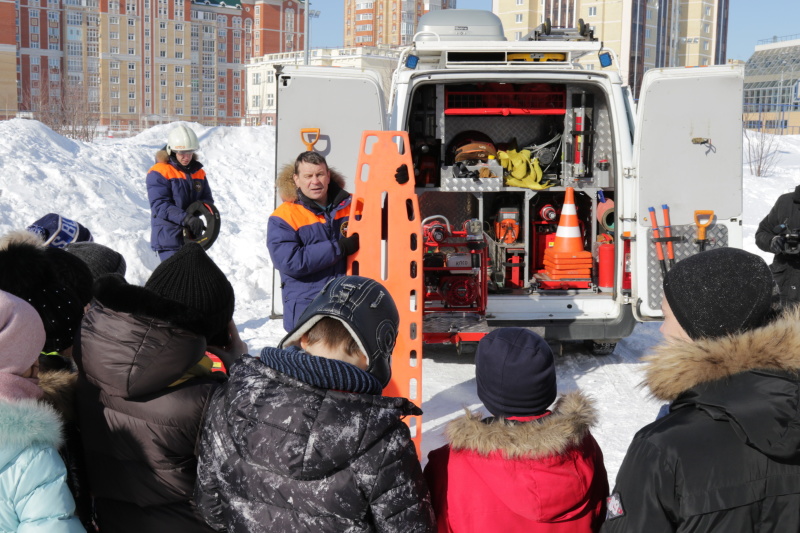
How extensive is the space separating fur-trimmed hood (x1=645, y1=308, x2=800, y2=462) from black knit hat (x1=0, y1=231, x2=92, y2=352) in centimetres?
179

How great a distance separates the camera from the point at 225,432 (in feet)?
6.14

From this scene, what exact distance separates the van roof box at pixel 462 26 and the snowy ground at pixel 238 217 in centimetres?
313

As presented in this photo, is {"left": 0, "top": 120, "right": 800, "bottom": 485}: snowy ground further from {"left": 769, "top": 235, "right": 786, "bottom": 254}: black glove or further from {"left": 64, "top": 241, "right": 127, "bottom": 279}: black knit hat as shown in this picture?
{"left": 64, "top": 241, "right": 127, "bottom": 279}: black knit hat

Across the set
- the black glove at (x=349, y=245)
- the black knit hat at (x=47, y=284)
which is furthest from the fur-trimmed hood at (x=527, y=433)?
the black glove at (x=349, y=245)

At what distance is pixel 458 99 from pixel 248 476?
5650mm

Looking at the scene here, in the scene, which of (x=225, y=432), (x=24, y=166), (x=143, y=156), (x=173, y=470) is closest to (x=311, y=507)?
(x=225, y=432)

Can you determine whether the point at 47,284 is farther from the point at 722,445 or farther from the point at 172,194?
the point at 172,194

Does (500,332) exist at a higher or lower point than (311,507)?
higher

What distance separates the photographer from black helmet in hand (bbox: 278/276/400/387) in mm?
1976

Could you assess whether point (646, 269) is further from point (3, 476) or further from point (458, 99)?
point (3, 476)

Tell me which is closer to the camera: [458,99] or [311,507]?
[311,507]

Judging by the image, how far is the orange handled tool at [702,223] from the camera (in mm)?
5438

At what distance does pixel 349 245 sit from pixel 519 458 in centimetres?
245

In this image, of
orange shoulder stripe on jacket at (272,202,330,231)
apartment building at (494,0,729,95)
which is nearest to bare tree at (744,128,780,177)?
orange shoulder stripe on jacket at (272,202,330,231)
